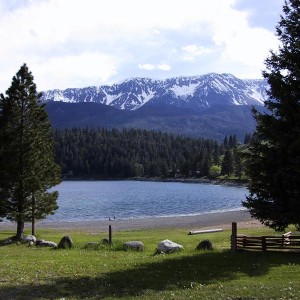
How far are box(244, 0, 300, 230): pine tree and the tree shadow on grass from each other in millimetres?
2471

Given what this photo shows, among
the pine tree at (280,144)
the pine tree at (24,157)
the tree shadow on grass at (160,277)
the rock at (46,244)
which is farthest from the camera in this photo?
the pine tree at (24,157)

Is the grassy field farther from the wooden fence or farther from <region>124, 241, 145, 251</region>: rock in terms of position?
<region>124, 241, 145, 251</region>: rock

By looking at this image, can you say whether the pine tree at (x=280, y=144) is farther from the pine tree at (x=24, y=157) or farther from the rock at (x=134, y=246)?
the pine tree at (x=24, y=157)

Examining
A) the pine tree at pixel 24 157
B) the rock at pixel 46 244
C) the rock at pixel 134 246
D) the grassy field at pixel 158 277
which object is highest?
the pine tree at pixel 24 157

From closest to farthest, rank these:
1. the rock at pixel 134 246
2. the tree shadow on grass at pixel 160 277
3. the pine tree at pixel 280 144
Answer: the tree shadow on grass at pixel 160 277 < the pine tree at pixel 280 144 < the rock at pixel 134 246

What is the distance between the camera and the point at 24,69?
3934 cm

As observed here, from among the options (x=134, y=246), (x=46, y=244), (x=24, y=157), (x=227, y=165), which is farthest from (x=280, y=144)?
(x=227, y=165)

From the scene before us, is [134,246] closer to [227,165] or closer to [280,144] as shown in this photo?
[280,144]

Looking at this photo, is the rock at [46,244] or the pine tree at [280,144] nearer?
the pine tree at [280,144]

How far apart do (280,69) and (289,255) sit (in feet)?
31.7

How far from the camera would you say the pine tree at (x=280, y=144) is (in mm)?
20078

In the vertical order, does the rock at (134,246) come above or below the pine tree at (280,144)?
below

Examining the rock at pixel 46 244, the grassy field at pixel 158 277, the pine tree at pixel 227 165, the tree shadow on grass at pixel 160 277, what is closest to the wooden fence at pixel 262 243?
the grassy field at pixel 158 277

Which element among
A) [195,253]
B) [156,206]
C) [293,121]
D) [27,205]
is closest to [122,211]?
[156,206]
